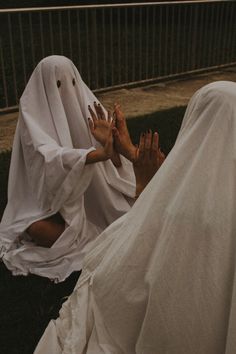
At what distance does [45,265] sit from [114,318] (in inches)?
51.3

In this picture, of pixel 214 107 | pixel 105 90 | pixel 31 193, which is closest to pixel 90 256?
pixel 214 107

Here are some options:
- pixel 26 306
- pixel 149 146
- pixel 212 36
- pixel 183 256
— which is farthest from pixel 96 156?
pixel 212 36

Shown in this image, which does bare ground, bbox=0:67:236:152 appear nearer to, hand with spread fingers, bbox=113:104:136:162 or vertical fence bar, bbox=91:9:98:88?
vertical fence bar, bbox=91:9:98:88

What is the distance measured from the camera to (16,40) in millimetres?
11812

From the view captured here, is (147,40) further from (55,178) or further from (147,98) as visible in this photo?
(55,178)

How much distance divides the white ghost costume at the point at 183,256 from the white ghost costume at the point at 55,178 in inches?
42.4

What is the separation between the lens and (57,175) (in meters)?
2.93

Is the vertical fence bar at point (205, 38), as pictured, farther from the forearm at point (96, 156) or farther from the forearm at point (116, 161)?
the forearm at point (96, 156)

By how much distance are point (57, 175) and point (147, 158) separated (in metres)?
0.64

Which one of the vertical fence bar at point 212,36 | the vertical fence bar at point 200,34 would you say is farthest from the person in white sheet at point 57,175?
the vertical fence bar at point 212,36

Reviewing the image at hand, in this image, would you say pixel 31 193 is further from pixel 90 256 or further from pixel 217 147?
pixel 217 147

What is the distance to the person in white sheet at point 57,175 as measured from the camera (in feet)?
9.61

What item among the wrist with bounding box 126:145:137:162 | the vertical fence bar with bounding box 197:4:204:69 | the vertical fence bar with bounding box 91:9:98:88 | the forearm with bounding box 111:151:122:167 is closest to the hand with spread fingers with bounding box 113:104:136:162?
the wrist with bounding box 126:145:137:162

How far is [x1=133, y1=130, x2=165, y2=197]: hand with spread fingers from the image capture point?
2.53 m
